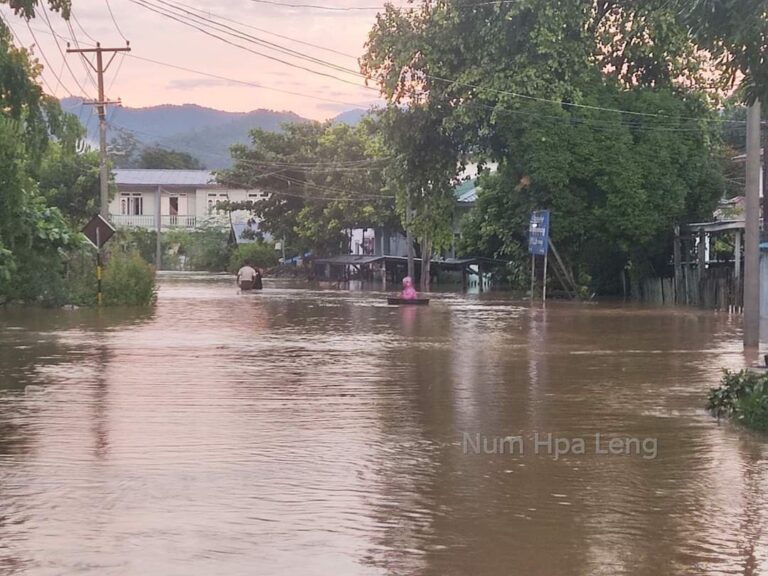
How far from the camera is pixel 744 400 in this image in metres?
10.8

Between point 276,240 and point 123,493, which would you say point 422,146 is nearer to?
point 123,493

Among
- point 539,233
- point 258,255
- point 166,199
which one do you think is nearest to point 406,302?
point 539,233

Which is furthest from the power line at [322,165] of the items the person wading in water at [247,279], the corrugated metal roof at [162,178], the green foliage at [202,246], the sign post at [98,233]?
the sign post at [98,233]

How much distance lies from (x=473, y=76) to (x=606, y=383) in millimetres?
21487

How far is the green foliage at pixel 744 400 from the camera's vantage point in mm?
10430

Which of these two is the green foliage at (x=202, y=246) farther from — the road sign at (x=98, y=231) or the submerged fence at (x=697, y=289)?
the road sign at (x=98, y=231)

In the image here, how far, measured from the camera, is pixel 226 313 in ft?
96.7

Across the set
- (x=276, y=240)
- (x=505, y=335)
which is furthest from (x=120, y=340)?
(x=276, y=240)

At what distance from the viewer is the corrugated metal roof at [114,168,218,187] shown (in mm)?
97250

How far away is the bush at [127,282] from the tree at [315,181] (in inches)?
1102

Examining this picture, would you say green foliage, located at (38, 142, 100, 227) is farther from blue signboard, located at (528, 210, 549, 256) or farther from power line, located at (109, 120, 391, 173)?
blue signboard, located at (528, 210, 549, 256)

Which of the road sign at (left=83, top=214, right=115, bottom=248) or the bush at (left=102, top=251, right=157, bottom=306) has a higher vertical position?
the road sign at (left=83, top=214, right=115, bottom=248)

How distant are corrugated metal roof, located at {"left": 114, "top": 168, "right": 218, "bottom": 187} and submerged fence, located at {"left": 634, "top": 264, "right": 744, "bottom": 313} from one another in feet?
211

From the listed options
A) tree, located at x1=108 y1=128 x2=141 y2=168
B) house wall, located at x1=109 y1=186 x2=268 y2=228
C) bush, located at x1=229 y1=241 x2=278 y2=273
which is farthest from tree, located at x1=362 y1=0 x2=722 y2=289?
tree, located at x1=108 y1=128 x2=141 y2=168
